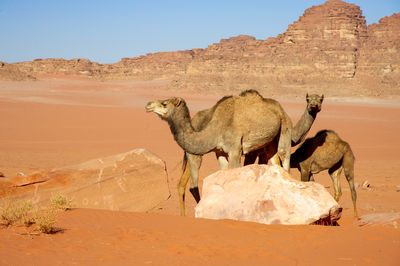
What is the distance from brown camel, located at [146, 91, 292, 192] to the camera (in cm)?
807

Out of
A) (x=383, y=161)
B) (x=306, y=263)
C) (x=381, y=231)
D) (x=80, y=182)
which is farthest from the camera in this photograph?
(x=383, y=161)

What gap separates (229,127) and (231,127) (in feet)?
0.12

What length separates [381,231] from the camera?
6.78 m

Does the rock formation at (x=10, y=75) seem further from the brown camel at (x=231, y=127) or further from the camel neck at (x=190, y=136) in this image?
the camel neck at (x=190, y=136)

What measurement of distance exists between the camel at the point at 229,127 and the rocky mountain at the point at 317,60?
345 ft

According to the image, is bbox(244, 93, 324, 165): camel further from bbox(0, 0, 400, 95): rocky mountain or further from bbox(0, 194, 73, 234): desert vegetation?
bbox(0, 0, 400, 95): rocky mountain

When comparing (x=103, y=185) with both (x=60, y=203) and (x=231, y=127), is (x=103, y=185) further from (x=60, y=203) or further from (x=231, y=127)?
(x=231, y=127)

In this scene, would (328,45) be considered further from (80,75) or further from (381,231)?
(381,231)

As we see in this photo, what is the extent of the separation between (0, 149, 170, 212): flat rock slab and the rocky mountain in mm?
104745

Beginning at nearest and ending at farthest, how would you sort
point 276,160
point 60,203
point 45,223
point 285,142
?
A: point 45,223, point 60,203, point 285,142, point 276,160

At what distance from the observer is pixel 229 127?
845 cm

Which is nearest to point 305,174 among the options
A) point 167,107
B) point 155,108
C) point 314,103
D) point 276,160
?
point 276,160

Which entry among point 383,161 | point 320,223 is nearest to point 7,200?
point 320,223

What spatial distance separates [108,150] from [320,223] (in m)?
18.0
